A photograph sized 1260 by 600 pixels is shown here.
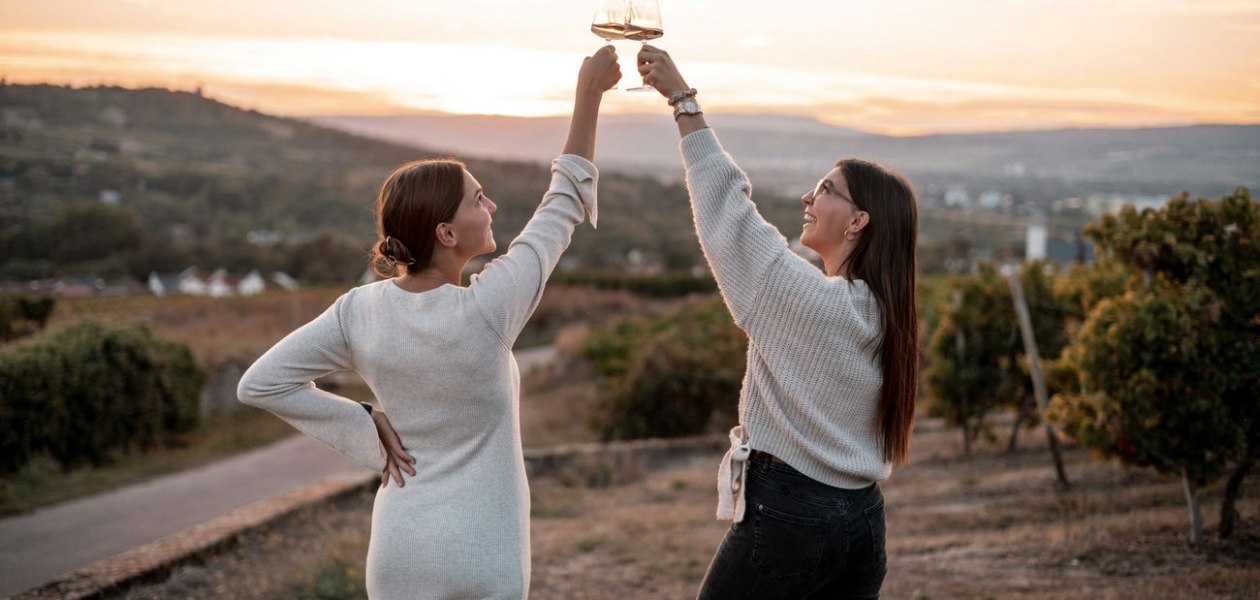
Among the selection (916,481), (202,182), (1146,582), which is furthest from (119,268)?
(1146,582)

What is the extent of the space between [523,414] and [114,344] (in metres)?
5.98

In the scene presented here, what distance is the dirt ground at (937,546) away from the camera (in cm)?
470

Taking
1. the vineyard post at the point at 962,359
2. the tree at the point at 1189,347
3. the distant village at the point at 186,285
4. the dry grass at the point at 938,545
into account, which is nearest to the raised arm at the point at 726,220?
the dry grass at the point at 938,545

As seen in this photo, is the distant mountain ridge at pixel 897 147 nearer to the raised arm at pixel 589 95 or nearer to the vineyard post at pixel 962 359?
the raised arm at pixel 589 95

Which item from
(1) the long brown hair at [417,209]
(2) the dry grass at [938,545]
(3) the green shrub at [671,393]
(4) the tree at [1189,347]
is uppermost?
(1) the long brown hair at [417,209]

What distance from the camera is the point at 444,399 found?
194 cm

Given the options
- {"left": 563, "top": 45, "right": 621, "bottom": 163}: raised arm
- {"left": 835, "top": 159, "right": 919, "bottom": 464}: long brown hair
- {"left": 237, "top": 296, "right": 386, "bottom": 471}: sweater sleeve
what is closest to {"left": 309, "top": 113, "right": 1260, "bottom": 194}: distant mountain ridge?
{"left": 835, "top": 159, "right": 919, "bottom": 464}: long brown hair

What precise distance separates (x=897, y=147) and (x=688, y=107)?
200ft

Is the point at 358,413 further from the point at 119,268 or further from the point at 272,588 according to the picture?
the point at 119,268

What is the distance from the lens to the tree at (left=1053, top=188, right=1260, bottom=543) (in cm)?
489

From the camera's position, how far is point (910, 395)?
2.13 m

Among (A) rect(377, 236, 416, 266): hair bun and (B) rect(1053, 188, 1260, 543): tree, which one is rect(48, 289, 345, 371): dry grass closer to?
(B) rect(1053, 188, 1260, 543): tree

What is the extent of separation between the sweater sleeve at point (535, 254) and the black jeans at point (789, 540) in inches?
24.8

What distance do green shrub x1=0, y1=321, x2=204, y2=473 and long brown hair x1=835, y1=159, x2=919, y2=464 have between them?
864 cm
